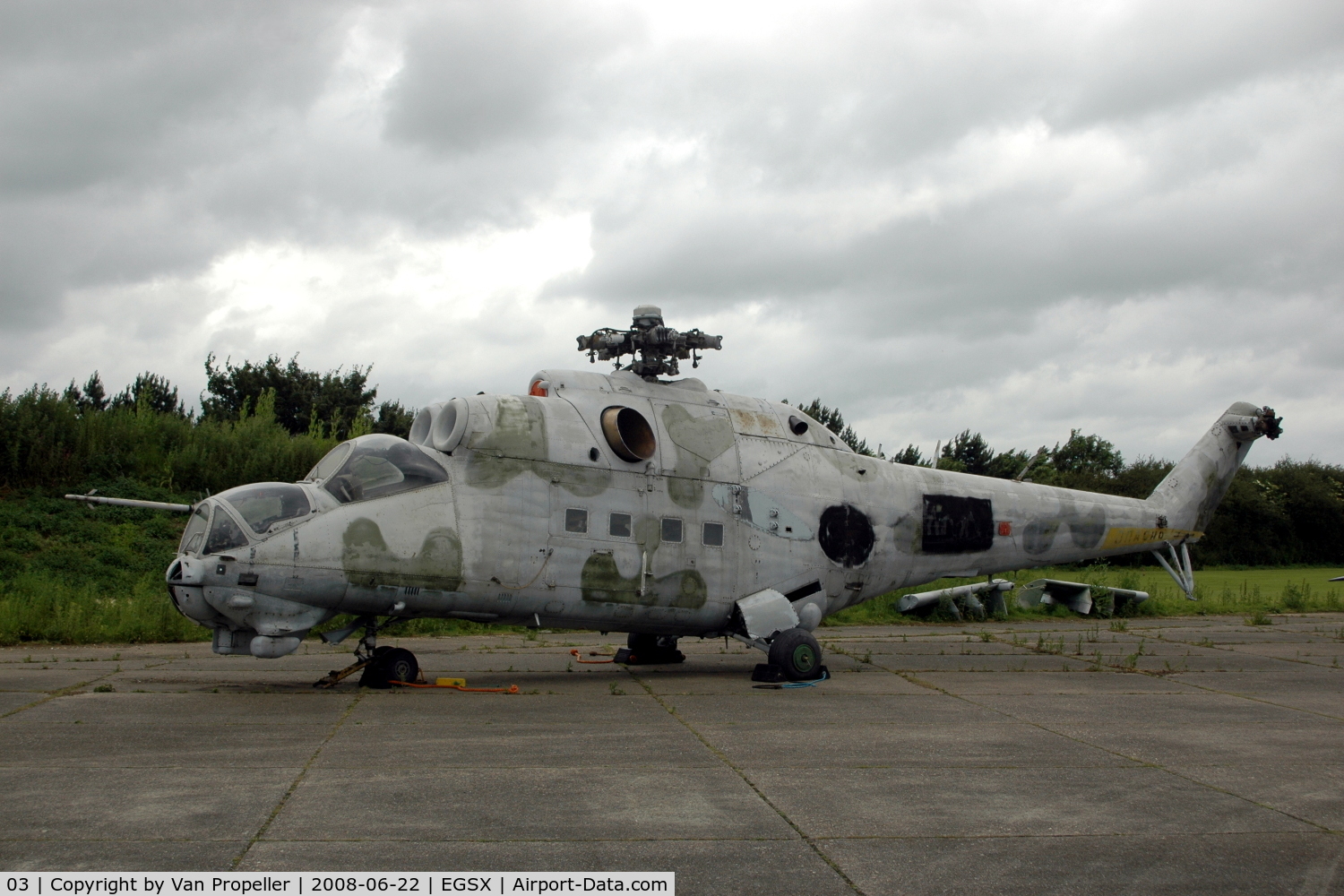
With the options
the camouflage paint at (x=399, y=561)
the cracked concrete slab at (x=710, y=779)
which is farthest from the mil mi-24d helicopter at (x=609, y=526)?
the cracked concrete slab at (x=710, y=779)

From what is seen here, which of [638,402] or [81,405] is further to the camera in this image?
[81,405]

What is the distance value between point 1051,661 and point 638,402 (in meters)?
7.69

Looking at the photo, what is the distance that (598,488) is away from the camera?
12.2 metres

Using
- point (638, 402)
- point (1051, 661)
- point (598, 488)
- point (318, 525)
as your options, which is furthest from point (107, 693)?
point (1051, 661)

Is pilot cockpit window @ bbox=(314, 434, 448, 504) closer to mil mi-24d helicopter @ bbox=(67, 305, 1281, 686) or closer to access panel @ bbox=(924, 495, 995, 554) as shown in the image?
mil mi-24d helicopter @ bbox=(67, 305, 1281, 686)

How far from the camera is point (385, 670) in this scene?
11.4 metres

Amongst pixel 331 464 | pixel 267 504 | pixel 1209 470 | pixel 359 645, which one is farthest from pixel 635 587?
pixel 1209 470

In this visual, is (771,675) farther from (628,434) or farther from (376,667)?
(376,667)

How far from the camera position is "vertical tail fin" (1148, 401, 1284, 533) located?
17109 millimetres

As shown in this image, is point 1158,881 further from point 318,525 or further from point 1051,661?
point 1051,661

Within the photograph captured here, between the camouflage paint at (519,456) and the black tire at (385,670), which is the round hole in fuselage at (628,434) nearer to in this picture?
the camouflage paint at (519,456)

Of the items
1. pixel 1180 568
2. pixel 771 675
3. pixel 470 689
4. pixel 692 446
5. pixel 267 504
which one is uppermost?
pixel 692 446

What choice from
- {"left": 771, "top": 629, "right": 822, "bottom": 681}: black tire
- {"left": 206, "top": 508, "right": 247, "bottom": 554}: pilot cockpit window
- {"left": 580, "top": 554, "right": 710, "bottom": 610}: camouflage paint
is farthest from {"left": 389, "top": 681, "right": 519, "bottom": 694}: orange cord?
{"left": 771, "top": 629, "right": 822, "bottom": 681}: black tire

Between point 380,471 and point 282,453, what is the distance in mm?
16671
